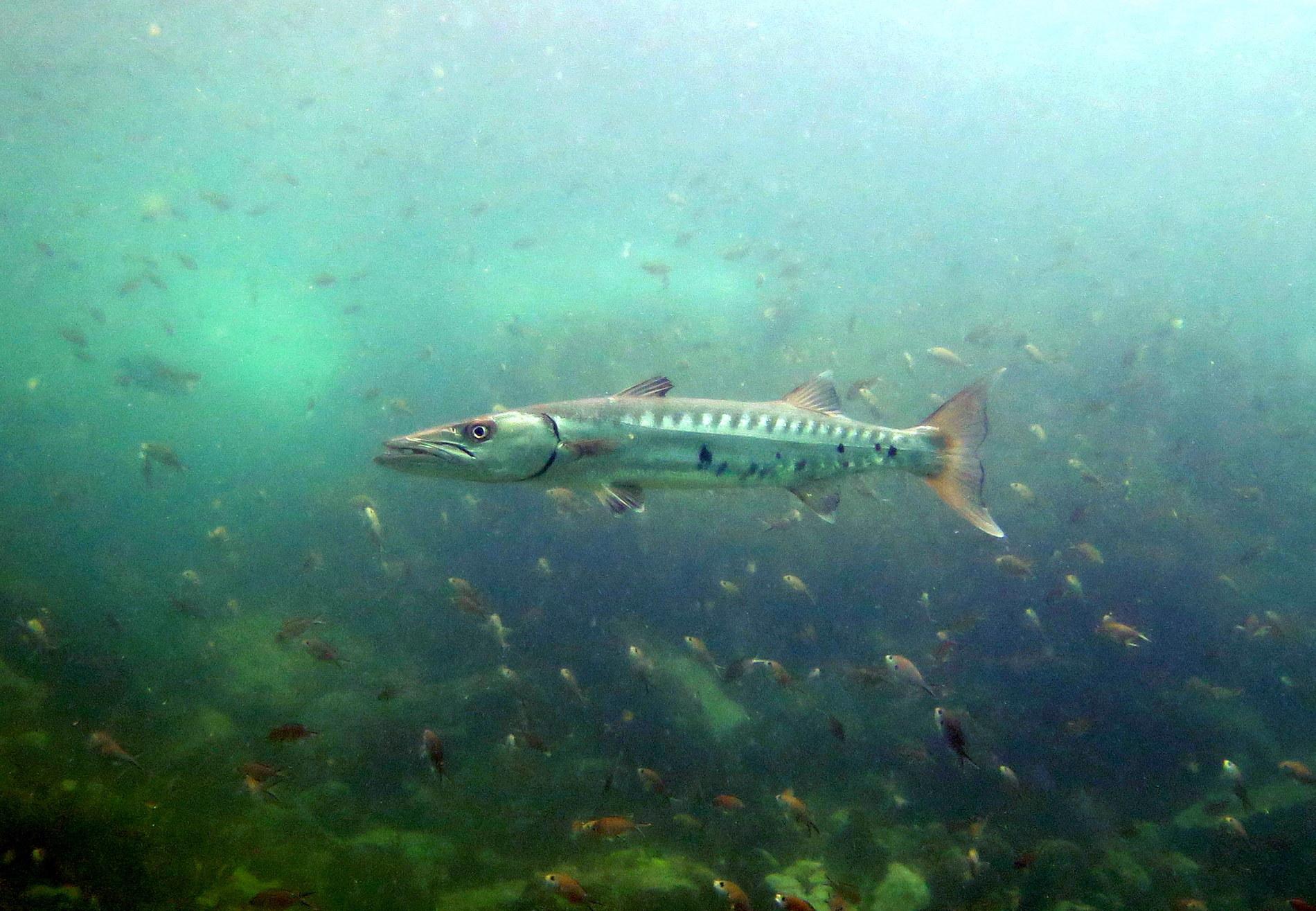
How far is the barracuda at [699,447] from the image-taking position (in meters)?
3.48

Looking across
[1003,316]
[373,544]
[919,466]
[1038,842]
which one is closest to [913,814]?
[1038,842]

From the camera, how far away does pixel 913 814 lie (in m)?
8.30

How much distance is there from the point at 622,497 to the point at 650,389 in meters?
0.85

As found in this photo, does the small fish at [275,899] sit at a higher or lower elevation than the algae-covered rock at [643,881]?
higher

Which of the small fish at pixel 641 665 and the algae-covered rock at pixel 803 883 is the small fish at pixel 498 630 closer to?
the small fish at pixel 641 665

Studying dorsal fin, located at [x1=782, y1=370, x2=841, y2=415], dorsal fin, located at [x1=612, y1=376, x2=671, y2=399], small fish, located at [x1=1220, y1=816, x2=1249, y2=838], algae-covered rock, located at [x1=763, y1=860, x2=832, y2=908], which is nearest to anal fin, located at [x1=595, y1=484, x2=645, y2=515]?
dorsal fin, located at [x1=612, y1=376, x2=671, y2=399]

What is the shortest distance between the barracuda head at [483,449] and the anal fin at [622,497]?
0.48m

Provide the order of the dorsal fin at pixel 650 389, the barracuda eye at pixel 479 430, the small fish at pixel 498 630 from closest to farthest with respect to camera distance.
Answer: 1. the barracuda eye at pixel 479 430
2. the dorsal fin at pixel 650 389
3. the small fish at pixel 498 630

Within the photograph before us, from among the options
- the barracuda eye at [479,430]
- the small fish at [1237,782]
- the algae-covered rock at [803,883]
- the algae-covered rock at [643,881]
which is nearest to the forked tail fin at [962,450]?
the barracuda eye at [479,430]

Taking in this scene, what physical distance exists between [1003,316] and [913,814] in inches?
592

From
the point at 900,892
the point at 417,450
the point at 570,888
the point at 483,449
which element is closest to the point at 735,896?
the point at 570,888

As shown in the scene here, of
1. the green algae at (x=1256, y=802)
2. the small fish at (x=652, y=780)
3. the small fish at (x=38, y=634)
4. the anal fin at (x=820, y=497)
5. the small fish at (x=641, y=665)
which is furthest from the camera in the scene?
the green algae at (x=1256, y=802)

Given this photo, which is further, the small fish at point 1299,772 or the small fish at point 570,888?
the small fish at point 1299,772

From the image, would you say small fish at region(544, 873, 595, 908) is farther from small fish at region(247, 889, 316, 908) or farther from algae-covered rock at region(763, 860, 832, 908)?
algae-covered rock at region(763, 860, 832, 908)
